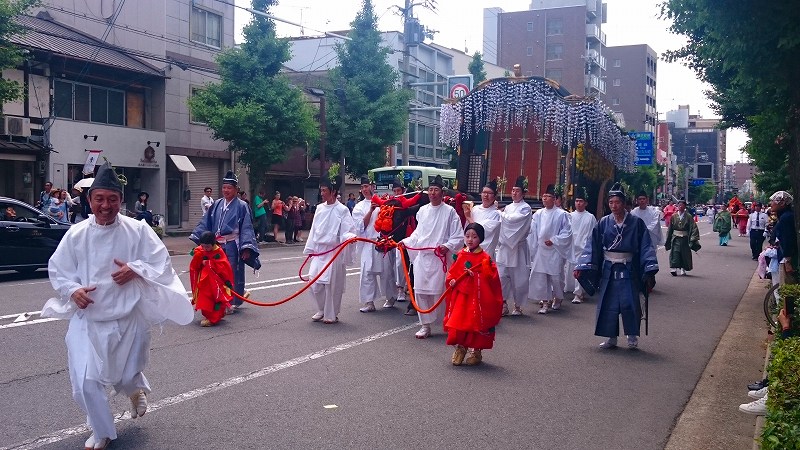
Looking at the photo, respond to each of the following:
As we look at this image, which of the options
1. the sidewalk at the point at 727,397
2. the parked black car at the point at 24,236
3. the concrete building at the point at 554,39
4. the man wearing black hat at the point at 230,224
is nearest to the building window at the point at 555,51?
the concrete building at the point at 554,39

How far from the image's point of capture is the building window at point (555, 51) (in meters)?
67.7

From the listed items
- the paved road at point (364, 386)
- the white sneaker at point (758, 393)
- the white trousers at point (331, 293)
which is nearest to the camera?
the paved road at point (364, 386)

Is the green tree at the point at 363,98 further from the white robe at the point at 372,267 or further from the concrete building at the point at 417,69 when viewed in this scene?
the white robe at the point at 372,267

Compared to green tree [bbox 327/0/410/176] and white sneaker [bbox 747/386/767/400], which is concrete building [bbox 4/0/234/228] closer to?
A: green tree [bbox 327/0/410/176]

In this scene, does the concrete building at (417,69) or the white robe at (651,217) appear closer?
the white robe at (651,217)

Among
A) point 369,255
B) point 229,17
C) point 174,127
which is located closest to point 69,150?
point 174,127

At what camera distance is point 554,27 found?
6800 cm

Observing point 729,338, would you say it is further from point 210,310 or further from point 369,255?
point 210,310

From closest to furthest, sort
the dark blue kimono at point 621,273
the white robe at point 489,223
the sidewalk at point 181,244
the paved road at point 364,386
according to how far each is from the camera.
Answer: the paved road at point 364,386, the dark blue kimono at point 621,273, the white robe at point 489,223, the sidewalk at point 181,244

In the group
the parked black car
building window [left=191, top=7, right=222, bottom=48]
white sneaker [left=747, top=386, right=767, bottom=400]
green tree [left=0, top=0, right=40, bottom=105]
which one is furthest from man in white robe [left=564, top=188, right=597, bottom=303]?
building window [left=191, top=7, right=222, bottom=48]

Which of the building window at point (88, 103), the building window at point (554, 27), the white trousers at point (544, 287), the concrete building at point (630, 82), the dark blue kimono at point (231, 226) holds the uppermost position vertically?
the building window at point (554, 27)

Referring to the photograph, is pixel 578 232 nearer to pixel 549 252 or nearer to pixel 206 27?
pixel 549 252

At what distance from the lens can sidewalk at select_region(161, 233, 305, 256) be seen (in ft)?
71.8

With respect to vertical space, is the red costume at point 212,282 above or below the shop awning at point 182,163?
below
